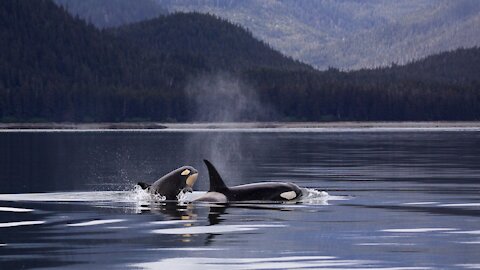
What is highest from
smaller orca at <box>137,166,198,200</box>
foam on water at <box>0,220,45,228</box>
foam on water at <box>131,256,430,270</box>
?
smaller orca at <box>137,166,198,200</box>

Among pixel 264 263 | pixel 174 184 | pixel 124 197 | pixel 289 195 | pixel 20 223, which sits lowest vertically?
pixel 264 263

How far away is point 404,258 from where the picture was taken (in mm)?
30562

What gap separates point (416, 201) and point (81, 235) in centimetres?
1644

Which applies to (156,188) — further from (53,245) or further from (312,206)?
(53,245)

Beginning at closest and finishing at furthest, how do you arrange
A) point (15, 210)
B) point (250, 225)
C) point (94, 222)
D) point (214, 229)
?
point (214, 229) < point (250, 225) < point (94, 222) < point (15, 210)

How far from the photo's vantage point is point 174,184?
1885 inches

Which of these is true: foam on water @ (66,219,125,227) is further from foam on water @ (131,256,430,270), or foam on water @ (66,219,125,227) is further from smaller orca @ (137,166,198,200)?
foam on water @ (131,256,430,270)

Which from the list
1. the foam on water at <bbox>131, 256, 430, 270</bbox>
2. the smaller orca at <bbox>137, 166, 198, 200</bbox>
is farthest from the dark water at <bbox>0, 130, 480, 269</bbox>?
the smaller orca at <bbox>137, 166, 198, 200</bbox>

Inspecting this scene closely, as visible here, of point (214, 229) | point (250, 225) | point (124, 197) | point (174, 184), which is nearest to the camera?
point (214, 229)

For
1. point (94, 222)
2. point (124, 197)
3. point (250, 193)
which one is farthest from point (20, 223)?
point (124, 197)

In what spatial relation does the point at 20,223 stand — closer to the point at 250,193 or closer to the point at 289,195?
the point at 250,193

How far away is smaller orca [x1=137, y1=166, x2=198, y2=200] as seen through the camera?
4737 centimetres

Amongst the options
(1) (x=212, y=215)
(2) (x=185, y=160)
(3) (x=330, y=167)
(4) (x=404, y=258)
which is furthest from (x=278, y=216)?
(2) (x=185, y=160)

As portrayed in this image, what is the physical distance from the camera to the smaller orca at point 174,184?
47369mm
